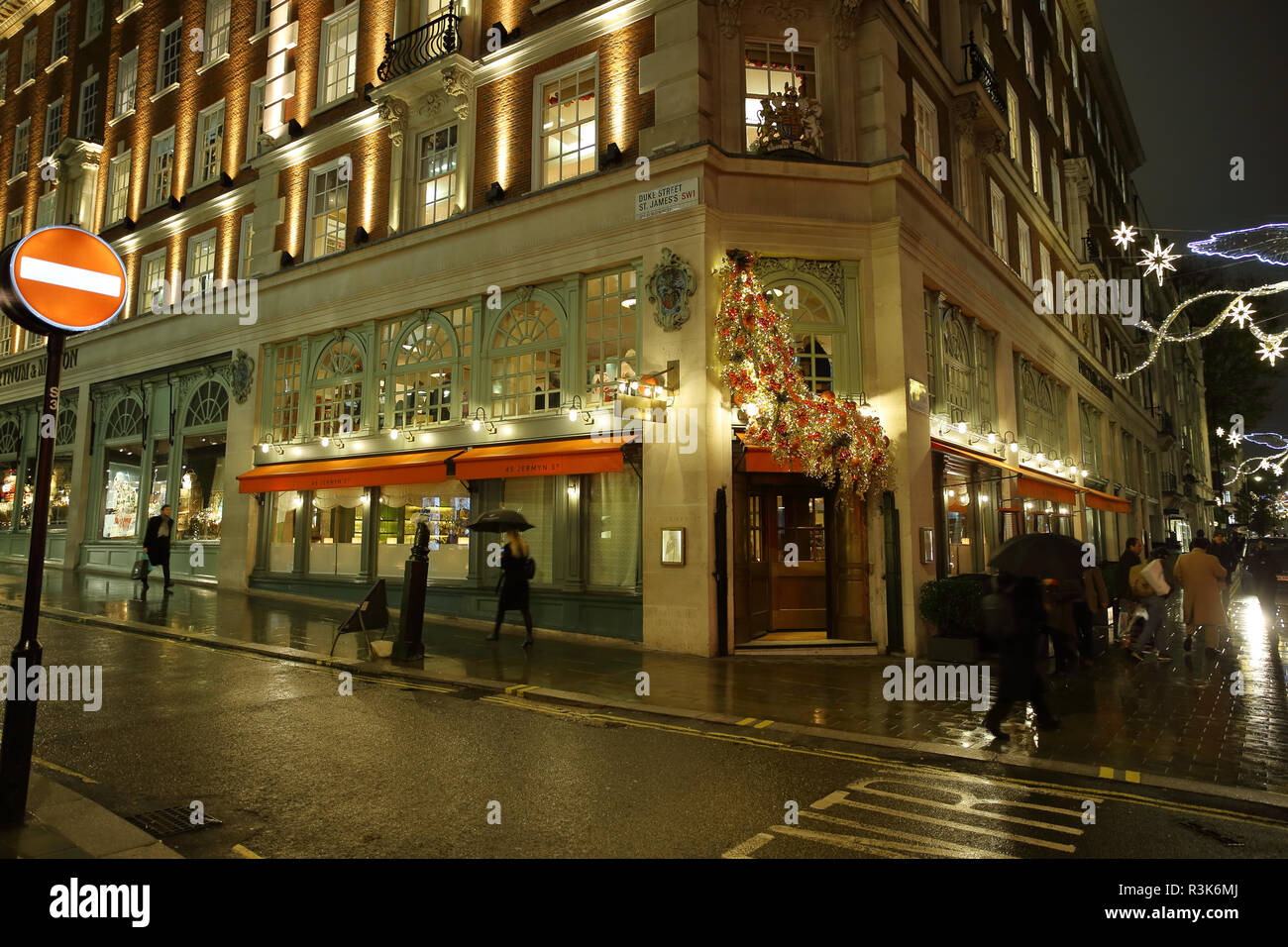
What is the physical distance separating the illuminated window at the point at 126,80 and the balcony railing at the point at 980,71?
88.7 ft

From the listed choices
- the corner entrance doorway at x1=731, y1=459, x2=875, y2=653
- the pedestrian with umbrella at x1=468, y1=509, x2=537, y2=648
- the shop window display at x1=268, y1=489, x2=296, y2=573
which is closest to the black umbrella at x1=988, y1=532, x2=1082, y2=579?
the corner entrance doorway at x1=731, y1=459, x2=875, y2=653

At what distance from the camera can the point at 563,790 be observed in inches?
214

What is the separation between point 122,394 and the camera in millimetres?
24500

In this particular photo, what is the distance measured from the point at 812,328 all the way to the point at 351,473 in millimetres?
10096

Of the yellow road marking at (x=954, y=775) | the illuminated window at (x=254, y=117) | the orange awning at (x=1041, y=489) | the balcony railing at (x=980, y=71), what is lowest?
the yellow road marking at (x=954, y=775)

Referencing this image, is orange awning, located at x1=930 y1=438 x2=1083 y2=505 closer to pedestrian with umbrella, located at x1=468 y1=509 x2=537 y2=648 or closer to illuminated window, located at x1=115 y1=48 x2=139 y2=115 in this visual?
pedestrian with umbrella, located at x1=468 y1=509 x2=537 y2=648

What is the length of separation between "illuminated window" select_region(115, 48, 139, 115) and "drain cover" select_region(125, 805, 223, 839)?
30.1 m

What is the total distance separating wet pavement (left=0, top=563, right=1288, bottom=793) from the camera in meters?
6.98

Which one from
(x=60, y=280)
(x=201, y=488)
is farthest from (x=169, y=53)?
(x=60, y=280)

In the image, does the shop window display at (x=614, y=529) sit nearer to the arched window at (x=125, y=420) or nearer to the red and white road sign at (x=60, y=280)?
the red and white road sign at (x=60, y=280)

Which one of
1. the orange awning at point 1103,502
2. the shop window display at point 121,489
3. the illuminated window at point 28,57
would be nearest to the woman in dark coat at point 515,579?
the shop window display at point 121,489

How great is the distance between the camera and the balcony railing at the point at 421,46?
17000mm

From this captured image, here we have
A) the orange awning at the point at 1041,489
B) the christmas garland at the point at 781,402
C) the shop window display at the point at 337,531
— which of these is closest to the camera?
the christmas garland at the point at 781,402
